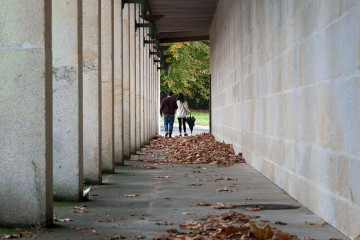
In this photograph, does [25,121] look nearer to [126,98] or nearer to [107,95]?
[107,95]

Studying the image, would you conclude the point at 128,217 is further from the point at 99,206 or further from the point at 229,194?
the point at 229,194

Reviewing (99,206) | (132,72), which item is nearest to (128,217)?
(99,206)

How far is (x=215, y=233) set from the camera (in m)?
4.75

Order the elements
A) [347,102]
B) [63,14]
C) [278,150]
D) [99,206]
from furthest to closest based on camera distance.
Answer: [278,150] → [63,14] → [99,206] → [347,102]

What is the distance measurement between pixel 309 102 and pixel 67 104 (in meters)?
2.58

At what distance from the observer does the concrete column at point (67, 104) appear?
698 centimetres

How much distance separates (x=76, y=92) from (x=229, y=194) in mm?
2202

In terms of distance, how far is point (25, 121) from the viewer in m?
5.31

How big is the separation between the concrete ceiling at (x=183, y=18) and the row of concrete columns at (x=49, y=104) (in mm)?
10088

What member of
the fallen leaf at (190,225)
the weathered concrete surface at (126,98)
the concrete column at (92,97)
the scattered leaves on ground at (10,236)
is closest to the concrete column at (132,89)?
the weathered concrete surface at (126,98)

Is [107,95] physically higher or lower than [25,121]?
higher

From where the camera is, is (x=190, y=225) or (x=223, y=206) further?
(x=223, y=206)

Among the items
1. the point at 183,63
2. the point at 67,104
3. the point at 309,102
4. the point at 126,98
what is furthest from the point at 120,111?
the point at 183,63

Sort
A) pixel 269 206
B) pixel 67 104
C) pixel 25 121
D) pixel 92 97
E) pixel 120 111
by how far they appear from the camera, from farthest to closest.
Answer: pixel 120 111, pixel 92 97, pixel 67 104, pixel 269 206, pixel 25 121
